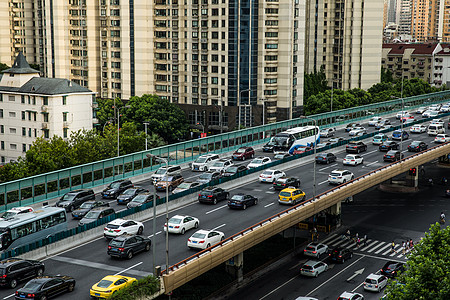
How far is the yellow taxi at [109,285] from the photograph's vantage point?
47.0 metres

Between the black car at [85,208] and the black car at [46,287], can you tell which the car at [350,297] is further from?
the black car at [46,287]

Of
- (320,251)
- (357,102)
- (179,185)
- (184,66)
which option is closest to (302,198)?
(320,251)

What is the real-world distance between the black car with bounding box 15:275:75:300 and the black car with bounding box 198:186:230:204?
25.4 metres

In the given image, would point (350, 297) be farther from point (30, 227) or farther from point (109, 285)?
point (30, 227)

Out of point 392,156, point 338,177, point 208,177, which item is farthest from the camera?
point 392,156

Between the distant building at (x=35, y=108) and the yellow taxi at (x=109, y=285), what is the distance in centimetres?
7106

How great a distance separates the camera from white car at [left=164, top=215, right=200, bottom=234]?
6178cm

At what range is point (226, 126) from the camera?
477ft

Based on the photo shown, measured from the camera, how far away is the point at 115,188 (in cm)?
7650

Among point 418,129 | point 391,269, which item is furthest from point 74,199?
point 418,129

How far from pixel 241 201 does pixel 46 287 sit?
1114 inches

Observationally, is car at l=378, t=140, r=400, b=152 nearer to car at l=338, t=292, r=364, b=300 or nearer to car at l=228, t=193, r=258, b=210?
car at l=228, t=193, r=258, b=210

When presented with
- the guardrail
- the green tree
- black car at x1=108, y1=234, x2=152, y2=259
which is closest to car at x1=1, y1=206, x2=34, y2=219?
the guardrail

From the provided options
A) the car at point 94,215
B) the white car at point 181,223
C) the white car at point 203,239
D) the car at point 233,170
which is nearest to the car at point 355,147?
the car at point 233,170
